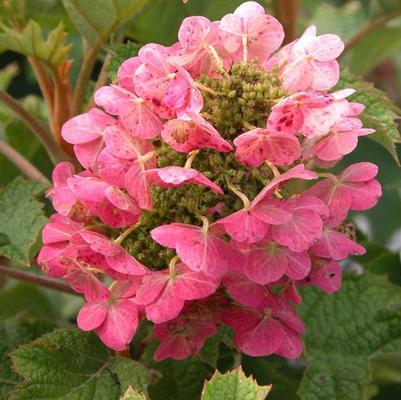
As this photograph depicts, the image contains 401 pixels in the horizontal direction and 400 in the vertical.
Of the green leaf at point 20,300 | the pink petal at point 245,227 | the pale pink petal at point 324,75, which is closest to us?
the pink petal at point 245,227

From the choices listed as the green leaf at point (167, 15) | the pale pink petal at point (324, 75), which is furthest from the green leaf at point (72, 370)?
the green leaf at point (167, 15)

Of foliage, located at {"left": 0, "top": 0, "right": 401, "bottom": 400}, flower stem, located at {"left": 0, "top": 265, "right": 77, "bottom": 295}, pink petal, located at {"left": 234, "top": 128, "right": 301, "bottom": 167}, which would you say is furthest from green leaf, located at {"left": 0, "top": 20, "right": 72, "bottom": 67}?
pink petal, located at {"left": 234, "top": 128, "right": 301, "bottom": 167}

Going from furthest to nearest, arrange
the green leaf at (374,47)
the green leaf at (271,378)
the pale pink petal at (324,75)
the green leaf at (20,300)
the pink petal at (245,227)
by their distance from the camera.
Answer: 1. the green leaf at (374,47)
2. the green leaf at (20,300)
3. the green leaf at (271,378)
4. the pale pink petal at (324,75)
5. the pink petal at (245,227)

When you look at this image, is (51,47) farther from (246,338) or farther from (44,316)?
(44,316)

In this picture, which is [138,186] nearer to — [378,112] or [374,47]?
[378,112]

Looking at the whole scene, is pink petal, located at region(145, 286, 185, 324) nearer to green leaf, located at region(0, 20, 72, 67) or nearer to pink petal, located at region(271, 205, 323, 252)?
pink petal, located at region(271, 205, 323, 252)

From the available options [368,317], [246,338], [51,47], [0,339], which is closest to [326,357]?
[368,317]

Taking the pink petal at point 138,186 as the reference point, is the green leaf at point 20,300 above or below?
below

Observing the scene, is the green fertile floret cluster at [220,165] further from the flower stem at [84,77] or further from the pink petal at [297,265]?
the flower stem at [84,77]

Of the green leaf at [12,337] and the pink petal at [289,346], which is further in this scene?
the green leaf at [12,337]
